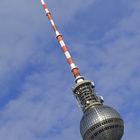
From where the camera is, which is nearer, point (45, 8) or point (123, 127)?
point (123, 127)

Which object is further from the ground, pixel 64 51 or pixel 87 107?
pixel 64 51

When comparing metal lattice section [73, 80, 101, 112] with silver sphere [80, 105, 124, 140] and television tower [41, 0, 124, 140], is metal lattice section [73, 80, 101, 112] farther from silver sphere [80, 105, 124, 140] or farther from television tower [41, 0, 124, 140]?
silver sphere [80, 105, 124, 140]

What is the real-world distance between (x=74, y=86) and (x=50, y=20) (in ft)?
117

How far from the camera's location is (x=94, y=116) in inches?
6417

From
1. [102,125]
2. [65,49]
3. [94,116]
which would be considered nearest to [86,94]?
[94,116]

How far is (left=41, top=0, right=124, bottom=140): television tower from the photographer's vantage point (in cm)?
16150

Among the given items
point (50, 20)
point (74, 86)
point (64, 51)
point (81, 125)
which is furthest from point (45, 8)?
point (81, 125)

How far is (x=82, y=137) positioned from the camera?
166000 mm

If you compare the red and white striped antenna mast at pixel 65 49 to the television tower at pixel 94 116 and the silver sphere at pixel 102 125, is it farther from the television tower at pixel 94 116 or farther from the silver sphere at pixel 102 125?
the silver sphere at pixel 102 125

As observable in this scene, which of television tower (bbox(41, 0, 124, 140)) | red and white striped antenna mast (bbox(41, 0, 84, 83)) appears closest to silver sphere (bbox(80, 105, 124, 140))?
television tower (bbox(41, 0, 124, 140))

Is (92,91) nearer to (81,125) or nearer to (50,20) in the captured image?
(81,125)

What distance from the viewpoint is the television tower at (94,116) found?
162 m

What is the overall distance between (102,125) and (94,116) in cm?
491

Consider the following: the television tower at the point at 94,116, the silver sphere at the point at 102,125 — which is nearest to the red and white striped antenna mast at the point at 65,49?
the television tower at the point at 94,116
